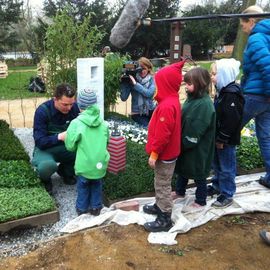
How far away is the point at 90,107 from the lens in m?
3.18

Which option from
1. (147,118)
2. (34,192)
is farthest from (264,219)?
(147,118)

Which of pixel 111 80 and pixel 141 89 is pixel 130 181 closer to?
pixel 141 89

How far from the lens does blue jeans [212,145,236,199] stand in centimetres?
350

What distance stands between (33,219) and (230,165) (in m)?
1.89

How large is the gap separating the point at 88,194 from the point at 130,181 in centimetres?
57

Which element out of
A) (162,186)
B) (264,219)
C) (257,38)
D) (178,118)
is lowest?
(264,219)

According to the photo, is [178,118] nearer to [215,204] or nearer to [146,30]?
[215,204]

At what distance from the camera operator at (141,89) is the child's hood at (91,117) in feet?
9.18

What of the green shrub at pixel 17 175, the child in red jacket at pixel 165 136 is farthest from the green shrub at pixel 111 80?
the child in red jacket at pixel 165 136

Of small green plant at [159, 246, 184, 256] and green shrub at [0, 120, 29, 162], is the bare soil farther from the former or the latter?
green shrub at [0, 120, 29, 162]

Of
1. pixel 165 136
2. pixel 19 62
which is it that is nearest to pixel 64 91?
pixel 165 136

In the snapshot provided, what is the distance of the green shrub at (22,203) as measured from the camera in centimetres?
312

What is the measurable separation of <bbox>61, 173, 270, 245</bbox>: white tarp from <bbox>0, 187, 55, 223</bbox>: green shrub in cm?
29

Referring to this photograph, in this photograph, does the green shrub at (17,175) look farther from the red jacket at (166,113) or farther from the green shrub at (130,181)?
the red jacket at (166,113)
